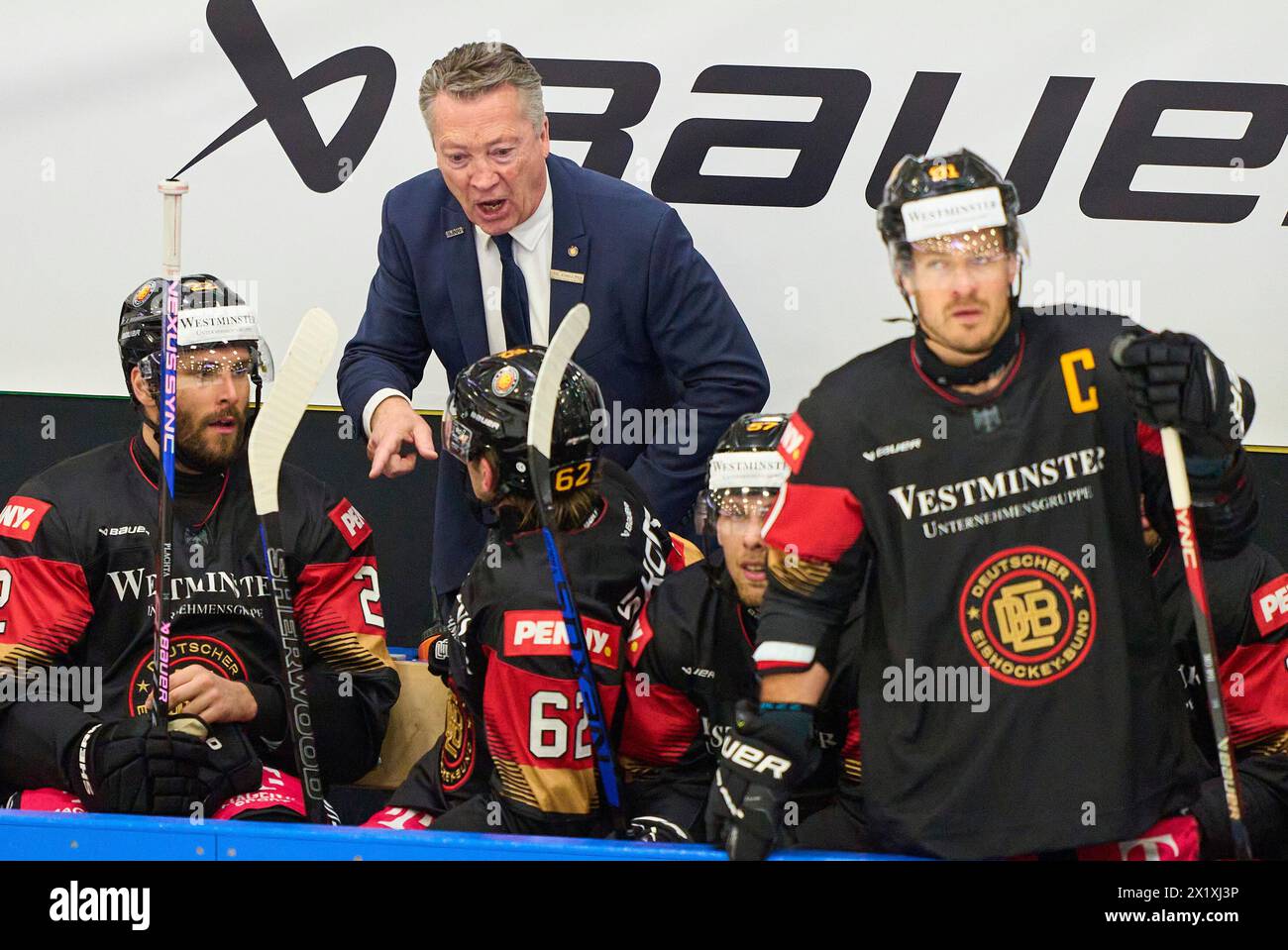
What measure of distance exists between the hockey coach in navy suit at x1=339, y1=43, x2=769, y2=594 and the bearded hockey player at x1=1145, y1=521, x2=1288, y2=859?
92 centimetres

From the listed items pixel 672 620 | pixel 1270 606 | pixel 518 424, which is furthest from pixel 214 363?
pixel 1270 606

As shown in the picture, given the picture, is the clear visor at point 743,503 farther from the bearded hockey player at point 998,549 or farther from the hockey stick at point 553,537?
the bearded hockey player at point 998,549

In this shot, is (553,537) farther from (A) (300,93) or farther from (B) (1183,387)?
(A) (300,93)

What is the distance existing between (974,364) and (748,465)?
0.52m

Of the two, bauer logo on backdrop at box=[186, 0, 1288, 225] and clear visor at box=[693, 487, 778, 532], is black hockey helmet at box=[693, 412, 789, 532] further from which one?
bauer logo on backdrop at box=[186, 0, 1288, 225]

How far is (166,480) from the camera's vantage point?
8.84ft

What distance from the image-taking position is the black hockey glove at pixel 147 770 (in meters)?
2.57

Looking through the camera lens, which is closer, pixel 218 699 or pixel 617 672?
pixel 617 672

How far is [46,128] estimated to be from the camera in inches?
157

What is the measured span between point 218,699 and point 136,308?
2.27 ft

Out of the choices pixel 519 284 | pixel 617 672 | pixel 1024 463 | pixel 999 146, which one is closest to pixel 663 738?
pixel 617 672

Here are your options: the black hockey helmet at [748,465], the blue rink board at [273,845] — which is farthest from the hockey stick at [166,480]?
the black hockey helmet at [748,465]

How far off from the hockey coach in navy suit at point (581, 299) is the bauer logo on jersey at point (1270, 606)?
3.23 ft
